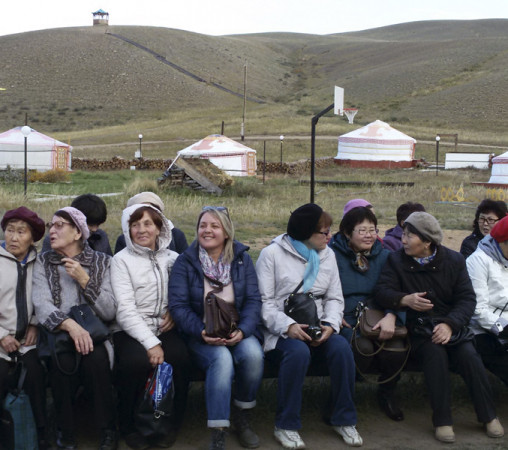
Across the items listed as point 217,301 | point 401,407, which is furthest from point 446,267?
point 217,301

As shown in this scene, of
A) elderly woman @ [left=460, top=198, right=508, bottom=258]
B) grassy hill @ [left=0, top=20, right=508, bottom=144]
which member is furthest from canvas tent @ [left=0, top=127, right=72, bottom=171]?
elderly woman @ [left=460, top=198, right=508, bottom=258]

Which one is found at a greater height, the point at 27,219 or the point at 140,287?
the point at 27,219

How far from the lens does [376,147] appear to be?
109ft

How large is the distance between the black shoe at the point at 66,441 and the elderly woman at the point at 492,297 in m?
2.36

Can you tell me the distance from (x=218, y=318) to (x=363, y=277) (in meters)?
1.05

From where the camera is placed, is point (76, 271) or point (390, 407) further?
point (390, 407)

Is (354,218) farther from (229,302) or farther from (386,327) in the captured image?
(229,302)

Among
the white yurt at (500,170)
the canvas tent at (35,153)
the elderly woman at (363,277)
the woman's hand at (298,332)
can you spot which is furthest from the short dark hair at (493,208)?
the canvas tent at (35,153)

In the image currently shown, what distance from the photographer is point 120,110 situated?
209 ft

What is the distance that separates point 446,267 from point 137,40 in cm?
9038

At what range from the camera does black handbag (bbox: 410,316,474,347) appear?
4.20 meters

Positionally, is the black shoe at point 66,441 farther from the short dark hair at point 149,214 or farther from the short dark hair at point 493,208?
the short dark hair at point 493,208

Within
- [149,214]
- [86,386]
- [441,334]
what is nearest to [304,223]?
[149,214]

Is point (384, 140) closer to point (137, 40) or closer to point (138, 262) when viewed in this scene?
point (138, 262)
